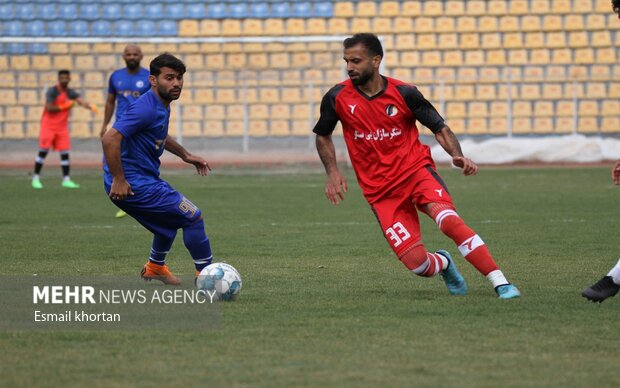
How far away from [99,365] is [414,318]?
2.01 m

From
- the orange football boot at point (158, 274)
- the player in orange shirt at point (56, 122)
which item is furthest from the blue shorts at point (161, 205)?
the player in orange shirt at point (56, 122)

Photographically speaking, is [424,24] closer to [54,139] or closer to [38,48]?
[38,48]

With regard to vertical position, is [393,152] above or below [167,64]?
below

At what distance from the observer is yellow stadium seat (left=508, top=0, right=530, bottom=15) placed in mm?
27250

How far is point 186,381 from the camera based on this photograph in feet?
15.3

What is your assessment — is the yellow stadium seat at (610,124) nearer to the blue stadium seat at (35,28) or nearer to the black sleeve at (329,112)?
the blue stadium seat at (35,28)

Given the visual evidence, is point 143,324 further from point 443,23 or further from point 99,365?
point 443,23

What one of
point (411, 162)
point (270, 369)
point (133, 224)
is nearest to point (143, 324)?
point (270, 369)

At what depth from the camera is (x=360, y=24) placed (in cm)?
2739

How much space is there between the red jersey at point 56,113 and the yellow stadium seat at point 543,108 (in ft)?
38.7

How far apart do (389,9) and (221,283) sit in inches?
840

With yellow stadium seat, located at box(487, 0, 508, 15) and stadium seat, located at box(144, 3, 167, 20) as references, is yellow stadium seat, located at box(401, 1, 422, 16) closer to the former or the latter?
yellow stadium seat, located at box(487, 0, 508, 15)

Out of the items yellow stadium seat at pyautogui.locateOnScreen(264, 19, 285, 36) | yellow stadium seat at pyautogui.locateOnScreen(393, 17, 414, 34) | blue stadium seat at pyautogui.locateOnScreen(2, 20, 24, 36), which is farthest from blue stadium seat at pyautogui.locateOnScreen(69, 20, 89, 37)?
yellow stadium seat at pyautogui.locateOnScreen(393, 17, 414, 34)

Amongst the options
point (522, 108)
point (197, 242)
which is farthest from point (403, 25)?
point (197, 242)
